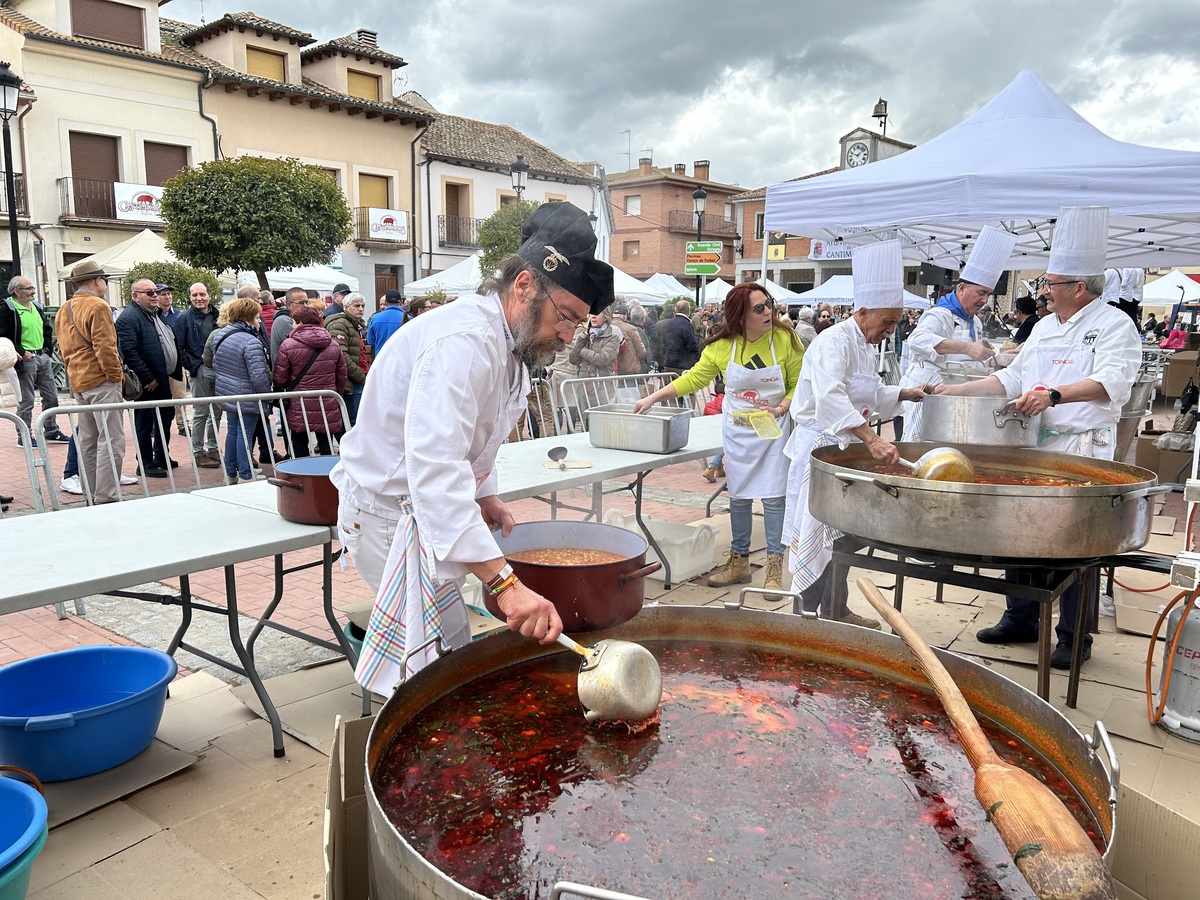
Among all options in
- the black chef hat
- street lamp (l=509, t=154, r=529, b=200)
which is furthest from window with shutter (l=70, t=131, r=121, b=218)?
the black chef hat

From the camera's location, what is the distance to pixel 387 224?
84.6ft

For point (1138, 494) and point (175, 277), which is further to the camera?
point (175, 277)

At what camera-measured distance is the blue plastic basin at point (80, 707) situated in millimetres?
2572

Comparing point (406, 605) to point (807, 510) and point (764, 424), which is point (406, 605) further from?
point (764, 424)

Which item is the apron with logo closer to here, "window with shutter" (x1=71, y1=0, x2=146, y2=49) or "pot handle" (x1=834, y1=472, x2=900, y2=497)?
"pot handle" (x1=834, y1=472, x2=900, y2=497)

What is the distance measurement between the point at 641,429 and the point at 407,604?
268 cm

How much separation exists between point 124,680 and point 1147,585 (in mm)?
5512

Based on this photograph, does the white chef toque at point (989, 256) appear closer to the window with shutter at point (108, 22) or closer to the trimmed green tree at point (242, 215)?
the trimmed green tree at point (242, 215)

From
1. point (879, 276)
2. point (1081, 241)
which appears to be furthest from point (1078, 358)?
point (879, 276)

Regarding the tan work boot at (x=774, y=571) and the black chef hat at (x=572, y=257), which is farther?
the tan work boot at (x=774, y=571)

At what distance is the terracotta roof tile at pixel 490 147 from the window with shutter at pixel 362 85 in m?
2.13

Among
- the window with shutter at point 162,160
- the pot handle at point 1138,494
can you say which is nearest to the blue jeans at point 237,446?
the pot handle at point 1138,494

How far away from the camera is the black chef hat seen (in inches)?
72.3

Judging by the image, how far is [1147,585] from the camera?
16.5 ft
